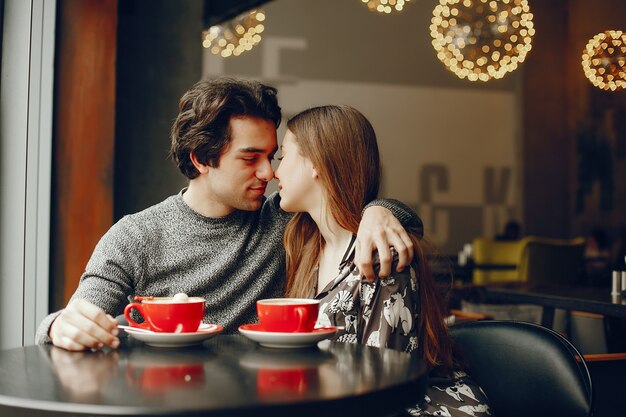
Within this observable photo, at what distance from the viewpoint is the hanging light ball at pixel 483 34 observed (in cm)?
470

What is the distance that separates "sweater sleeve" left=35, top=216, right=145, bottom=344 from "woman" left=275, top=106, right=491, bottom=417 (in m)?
Answer: 0.35

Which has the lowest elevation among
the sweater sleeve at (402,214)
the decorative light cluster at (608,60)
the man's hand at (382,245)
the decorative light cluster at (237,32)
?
the man's hand at (382,245)

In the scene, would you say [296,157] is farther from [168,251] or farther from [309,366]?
[309,366]

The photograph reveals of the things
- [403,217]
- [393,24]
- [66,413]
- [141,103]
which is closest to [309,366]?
[66,413]

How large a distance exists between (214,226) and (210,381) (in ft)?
2.90

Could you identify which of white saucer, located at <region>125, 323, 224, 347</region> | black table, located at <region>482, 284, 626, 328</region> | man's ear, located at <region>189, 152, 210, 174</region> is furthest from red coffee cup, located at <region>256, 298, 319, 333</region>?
black table, located at <region>482, 284, 626, 328</region>

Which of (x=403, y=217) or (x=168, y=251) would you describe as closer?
(x=403, y=217)

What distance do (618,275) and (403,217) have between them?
180 centimetres

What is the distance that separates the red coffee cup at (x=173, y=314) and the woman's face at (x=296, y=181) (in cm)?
51

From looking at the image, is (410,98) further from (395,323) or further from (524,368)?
(395,323)

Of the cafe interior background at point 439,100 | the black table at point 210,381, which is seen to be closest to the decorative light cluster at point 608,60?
the cafe interior background at point 439,100

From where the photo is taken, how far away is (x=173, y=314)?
3.99 ft

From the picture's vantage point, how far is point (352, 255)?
1599 millimetres

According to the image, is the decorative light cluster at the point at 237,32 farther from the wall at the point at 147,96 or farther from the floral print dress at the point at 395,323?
the floral print dress at the point at 395,323
